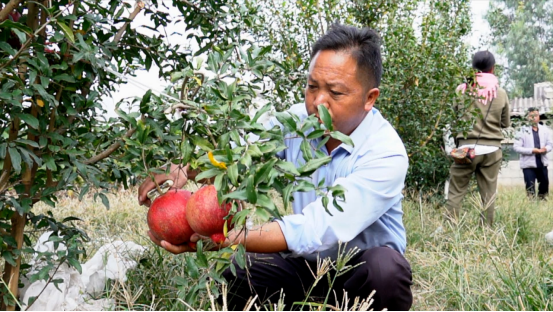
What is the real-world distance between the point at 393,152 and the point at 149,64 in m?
1.09

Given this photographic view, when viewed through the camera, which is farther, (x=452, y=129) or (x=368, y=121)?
(x=452, y=129)

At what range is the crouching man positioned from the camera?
2066 mm

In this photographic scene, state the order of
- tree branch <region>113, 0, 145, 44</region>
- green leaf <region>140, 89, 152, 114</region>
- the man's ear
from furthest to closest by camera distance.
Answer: the man's ear → tree branch <region>113, 0, 145, 44</region> → green leaf <region>140, 89, 152, 114</region>

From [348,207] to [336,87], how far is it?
0.46 metres

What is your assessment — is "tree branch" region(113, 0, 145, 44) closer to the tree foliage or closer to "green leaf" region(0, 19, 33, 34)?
"green leaf" region(0, 19, 33, 34)

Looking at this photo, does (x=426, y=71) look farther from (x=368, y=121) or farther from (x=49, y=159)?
(x=49, y=159)

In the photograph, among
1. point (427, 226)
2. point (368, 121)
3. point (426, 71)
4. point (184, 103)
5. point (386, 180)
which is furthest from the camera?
point (426, 71)

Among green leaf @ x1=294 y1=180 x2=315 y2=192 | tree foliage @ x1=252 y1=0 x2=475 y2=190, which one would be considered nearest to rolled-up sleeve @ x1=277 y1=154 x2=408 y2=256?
green leaf @ x1=294 y1=180 x2=315 y2=192

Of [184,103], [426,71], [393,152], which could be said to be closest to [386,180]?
[393,152]

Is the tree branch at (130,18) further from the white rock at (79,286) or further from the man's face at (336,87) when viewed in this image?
the white rock at (79,286)

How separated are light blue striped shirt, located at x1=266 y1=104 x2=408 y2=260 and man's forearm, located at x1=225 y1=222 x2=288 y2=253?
0.08ft

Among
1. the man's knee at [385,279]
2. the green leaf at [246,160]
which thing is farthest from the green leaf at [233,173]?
the man's knee at [385,279]

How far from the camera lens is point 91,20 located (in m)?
2.02

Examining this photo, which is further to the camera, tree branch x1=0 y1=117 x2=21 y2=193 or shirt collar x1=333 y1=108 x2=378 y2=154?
shirt collar x1=333 y1=108 x2=378 y2=154
